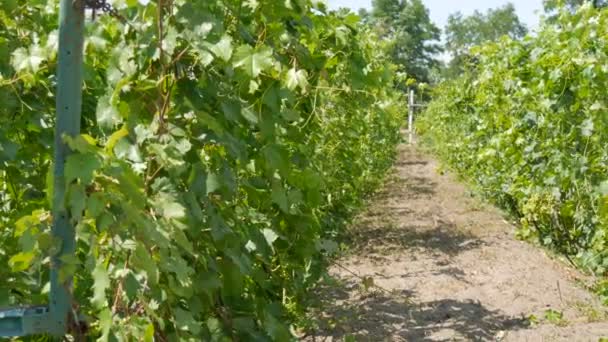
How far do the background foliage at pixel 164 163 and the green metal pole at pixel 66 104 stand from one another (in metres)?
0.03

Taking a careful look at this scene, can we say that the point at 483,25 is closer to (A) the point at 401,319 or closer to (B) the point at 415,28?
(B) the point at 415,28

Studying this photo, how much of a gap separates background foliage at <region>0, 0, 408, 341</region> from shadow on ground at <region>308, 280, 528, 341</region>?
1702 mm

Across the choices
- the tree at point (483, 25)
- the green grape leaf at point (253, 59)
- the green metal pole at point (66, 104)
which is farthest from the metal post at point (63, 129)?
the tree at point (483, 25)

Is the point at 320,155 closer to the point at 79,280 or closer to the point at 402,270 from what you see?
the point at 402,270

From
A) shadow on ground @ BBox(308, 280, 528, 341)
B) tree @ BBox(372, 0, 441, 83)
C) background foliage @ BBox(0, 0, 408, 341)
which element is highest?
tree @ BBox(372, 0, 441, 83)

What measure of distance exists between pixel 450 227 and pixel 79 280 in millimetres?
6341

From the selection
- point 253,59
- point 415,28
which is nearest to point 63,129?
point 253,59

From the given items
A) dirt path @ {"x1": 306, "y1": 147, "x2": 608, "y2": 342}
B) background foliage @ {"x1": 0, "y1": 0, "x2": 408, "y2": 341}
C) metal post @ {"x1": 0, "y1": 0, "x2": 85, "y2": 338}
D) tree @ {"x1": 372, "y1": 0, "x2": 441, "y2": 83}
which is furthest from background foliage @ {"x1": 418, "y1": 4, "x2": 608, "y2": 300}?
tree @ {"x1": 372, "y1": 0, "x2": 441, "y2": 83}

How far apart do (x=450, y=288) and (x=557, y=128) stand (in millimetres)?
1629

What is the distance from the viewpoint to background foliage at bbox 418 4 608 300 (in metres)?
4.86

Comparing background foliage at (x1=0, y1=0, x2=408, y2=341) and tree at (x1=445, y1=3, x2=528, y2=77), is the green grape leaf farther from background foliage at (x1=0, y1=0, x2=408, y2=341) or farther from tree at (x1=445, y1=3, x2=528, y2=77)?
tree at (x1=445, y1=3, x2=528, y2=77)

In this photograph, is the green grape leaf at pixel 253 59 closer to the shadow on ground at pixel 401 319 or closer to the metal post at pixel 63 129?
the metal post at pixel 63 129

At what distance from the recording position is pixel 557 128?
5738mm

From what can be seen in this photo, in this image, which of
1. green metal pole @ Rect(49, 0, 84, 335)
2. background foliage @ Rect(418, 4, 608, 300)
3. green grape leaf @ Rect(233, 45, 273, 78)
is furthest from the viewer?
background foliage @ Rect(418, 4, 608, 300)
